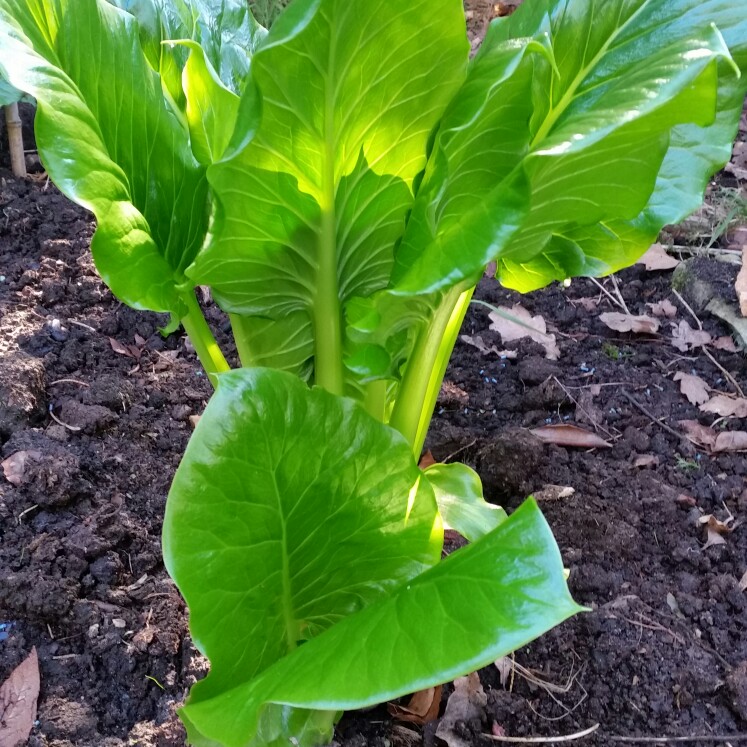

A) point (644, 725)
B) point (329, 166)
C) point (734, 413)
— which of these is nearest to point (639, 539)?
point (644, 725)

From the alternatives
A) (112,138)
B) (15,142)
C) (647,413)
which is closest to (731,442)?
(647,413)

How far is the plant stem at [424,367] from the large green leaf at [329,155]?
3.6 inches

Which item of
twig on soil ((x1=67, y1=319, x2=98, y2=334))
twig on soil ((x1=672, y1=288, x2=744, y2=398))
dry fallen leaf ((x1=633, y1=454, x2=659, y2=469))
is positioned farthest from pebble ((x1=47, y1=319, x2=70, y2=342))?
twig on soil ((x1=672, y1=288, x2=744, y2=398))

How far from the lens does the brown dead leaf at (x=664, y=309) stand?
1.80 meters

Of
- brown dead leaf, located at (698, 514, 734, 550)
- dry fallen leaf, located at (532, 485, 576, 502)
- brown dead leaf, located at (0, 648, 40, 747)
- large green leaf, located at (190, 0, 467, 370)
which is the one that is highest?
large green leaf, located at (190, 0, 467, 370)

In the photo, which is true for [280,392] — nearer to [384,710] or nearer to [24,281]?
[384,710]

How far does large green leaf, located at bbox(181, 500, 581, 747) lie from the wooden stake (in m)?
1.73

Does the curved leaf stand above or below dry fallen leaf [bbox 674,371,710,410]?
above

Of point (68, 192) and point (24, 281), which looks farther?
point (24, 281)

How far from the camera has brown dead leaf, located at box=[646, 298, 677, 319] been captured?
1799mm

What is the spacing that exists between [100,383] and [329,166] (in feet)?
2.69

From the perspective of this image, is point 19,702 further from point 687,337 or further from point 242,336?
point 687,337

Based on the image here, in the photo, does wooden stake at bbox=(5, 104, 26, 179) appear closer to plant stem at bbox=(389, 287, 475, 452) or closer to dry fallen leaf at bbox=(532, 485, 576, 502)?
plant stem at bbox=(389, 287, 475, 452)

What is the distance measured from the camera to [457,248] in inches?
25.6
